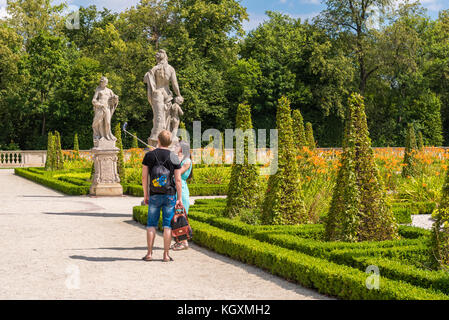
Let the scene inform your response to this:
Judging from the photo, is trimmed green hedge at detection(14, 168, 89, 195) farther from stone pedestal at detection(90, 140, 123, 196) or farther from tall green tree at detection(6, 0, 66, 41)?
tall green tree at detection(6, 0, 66, 41)

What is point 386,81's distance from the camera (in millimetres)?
41562

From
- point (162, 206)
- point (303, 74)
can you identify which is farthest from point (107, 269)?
point (303, 74)

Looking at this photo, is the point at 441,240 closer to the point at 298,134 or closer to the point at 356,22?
the point at 298,134

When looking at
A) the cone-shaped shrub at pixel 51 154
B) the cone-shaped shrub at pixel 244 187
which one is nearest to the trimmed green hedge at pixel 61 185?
the cone-shaped shrub at pixel 51 154

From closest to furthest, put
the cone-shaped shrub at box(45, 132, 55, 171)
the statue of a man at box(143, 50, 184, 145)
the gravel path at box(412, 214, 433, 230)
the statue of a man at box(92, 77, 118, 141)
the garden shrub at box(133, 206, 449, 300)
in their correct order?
the garden shrub at box(133, 206, 449, 300) < the gravel path at box(412, 214, 433, 230) < the statue of a man at box(143, 50, 184, 145) < the statue of a man at box(92, 77, 118, 141) < the cone-shaped shrub at box(45, 132, 55, 171)

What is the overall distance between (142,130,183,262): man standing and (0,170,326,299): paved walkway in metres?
0.44

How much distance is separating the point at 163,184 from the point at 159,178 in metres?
0.09

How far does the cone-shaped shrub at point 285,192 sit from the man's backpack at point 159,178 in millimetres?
1937

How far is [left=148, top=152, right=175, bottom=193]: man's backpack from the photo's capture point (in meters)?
6.95

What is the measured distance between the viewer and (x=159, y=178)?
6.95m

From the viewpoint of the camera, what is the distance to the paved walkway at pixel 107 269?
553 centimetres

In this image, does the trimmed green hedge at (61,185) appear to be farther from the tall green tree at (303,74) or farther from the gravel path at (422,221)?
the tall green tree at (303,74)

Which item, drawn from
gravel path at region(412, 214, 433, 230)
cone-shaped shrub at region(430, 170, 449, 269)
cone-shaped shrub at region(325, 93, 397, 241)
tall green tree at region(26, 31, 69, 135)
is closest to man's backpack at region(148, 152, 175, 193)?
cone-shaped shrub at region(325, 93, 397, 241)
